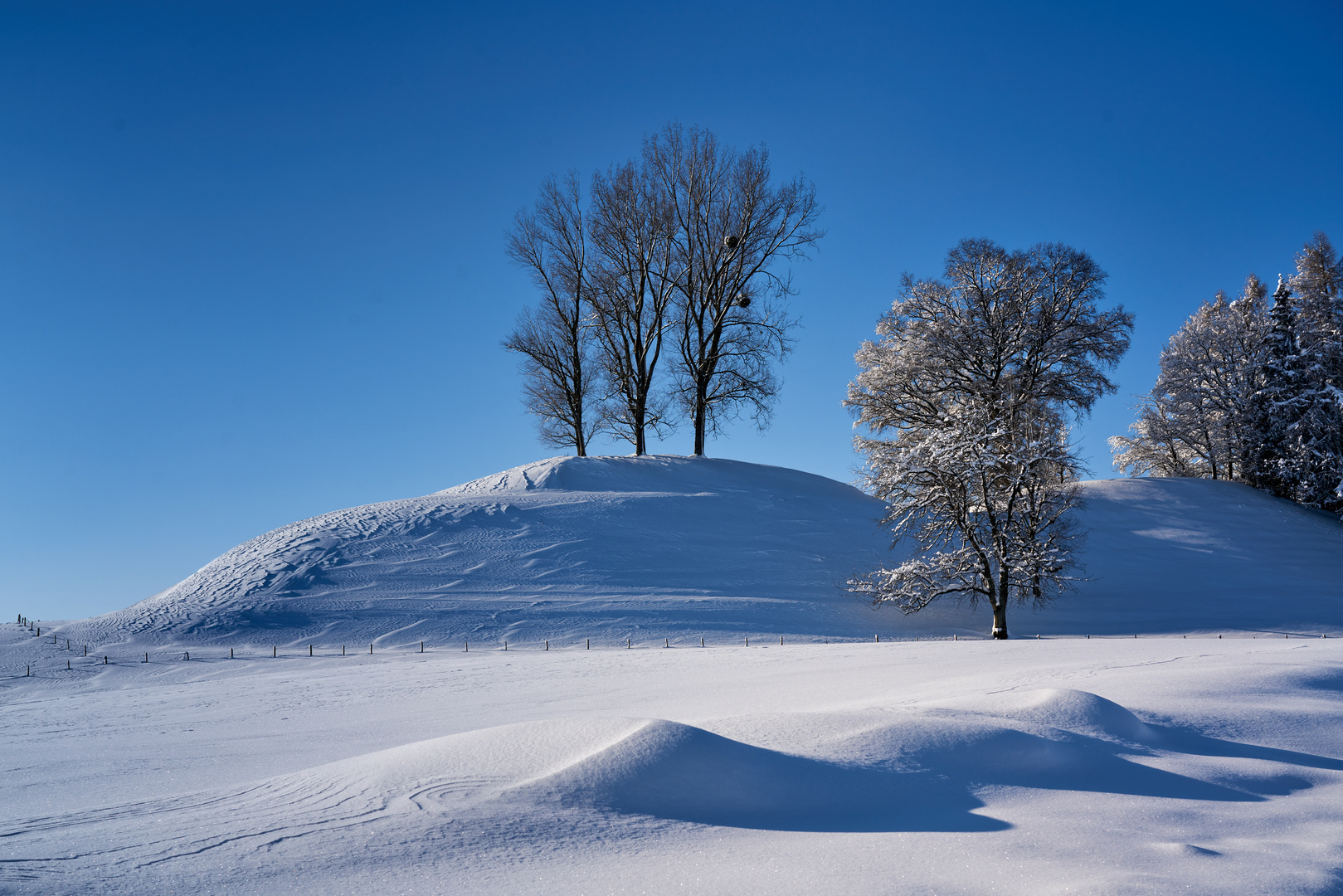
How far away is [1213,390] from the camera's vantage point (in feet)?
115

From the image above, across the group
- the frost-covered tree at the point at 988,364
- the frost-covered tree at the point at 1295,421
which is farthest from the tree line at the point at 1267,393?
the frost-covered tree at the point at 988,364

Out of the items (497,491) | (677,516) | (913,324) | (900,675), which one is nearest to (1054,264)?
(913,324)

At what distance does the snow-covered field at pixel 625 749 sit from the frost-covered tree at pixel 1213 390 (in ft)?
63.9

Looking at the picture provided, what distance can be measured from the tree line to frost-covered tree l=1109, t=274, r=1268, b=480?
0.05 metres

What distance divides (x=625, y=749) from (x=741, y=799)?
67 centimetres

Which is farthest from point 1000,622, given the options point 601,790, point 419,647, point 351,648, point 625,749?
point 601,790

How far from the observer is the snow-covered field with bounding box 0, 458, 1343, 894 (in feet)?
11.7

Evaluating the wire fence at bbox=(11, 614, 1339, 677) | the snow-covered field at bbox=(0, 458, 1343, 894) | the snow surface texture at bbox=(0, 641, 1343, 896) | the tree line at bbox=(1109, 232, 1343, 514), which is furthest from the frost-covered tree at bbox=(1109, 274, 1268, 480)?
the snow surface texture at bbox=(0, 641, 1343, 896)

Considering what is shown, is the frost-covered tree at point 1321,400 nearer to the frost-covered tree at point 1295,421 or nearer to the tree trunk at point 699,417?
the frost-covered tree at point 1295,421

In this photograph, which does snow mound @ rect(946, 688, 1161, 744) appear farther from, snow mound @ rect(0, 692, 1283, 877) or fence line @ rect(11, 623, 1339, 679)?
fence line @ rect(11, 623, 1339, 679)

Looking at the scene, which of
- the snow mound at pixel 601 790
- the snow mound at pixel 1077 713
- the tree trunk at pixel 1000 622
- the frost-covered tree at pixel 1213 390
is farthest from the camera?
the frost-covered tree at pixel 1213 390

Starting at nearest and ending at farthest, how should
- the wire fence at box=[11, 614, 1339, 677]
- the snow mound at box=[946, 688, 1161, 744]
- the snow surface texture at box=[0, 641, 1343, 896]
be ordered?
the snow surface texture at box=[0, 641, 1343, 896] < the snow mound at box=[946, 688, 1161, 744] < the wire fence at box=[11, 614, 1339, 677]

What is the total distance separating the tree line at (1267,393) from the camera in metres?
31.1

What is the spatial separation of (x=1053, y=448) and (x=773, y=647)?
902 cm
